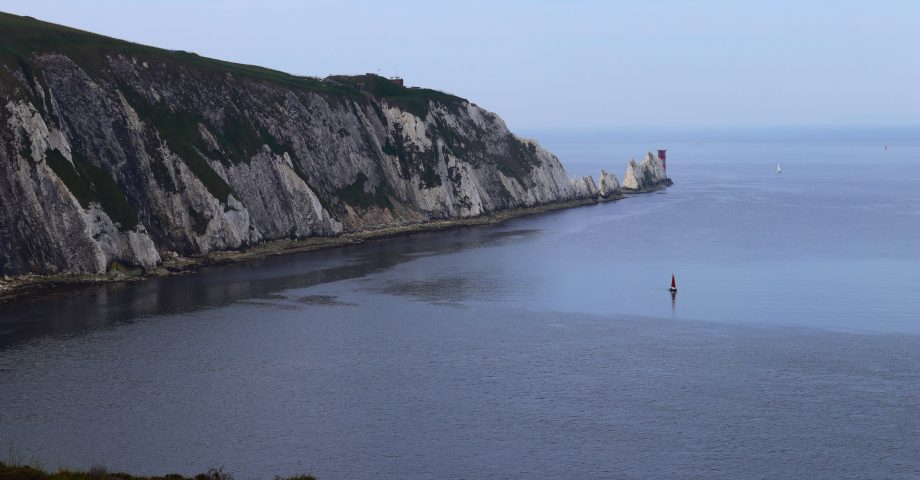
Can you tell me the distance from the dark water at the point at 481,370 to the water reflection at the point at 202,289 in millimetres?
508

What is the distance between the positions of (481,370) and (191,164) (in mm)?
68815

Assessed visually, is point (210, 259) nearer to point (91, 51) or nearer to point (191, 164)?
point (191, 164)

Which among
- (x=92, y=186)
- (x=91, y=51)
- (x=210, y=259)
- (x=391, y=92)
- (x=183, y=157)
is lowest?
(x=210, y=259)

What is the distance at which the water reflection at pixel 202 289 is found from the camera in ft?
282

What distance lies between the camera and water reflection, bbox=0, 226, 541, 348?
86062mm

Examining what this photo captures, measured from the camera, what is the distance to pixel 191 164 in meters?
126

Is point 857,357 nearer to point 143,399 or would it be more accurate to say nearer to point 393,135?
point 143,399

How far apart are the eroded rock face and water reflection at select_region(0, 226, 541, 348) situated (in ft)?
21.2

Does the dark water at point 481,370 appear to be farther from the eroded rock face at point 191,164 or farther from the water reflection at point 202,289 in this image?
the eroded rock face at point 191,164

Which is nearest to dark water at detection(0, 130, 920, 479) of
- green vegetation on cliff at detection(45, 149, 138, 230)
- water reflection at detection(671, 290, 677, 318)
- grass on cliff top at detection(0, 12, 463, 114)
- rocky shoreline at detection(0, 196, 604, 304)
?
water reflection at detection(671, 290, 677, 318)

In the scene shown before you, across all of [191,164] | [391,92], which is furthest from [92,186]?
[391,92]

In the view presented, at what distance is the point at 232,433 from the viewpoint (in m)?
56.9

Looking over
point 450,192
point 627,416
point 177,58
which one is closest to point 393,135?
point 450,192

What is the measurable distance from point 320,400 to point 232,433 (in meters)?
7.70
